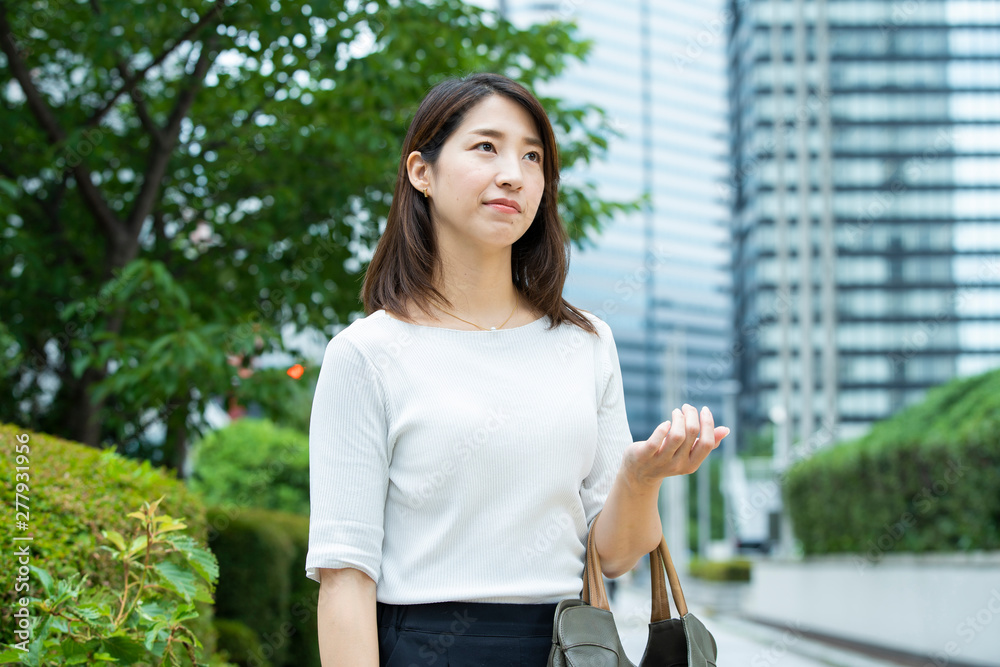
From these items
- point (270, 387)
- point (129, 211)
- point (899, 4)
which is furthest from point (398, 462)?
point (899, 4)

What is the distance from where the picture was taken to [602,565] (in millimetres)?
1775

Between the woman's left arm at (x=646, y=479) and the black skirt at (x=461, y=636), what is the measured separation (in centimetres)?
20

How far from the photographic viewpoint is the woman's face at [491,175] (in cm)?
175

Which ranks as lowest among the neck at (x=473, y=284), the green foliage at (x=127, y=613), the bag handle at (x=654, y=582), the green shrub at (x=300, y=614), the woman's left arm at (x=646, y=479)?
the green shrub at (x=300, y=614)

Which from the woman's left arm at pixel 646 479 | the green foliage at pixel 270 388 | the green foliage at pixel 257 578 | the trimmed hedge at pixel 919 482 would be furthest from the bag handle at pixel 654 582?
the trimmed hedge at pixel 919 482

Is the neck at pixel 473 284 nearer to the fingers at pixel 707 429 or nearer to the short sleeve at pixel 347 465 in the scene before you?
the short sleeve at pixel 347 465

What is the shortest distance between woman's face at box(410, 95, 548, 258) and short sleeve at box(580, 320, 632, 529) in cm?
32

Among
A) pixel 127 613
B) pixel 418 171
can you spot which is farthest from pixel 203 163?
pixel 418 171

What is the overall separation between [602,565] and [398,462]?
43cm

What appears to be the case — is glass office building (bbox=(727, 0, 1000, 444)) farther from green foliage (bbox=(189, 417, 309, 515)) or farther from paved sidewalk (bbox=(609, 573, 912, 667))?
paved sidewalk (bbox=(609, 573, 912, 667))

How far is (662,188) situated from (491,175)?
80.1 metres

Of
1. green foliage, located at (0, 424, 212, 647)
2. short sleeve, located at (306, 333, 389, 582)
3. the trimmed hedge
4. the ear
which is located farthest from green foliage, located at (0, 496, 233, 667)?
the trimmed hedge

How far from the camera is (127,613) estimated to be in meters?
2.23

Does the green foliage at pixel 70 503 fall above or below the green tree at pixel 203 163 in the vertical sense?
below
